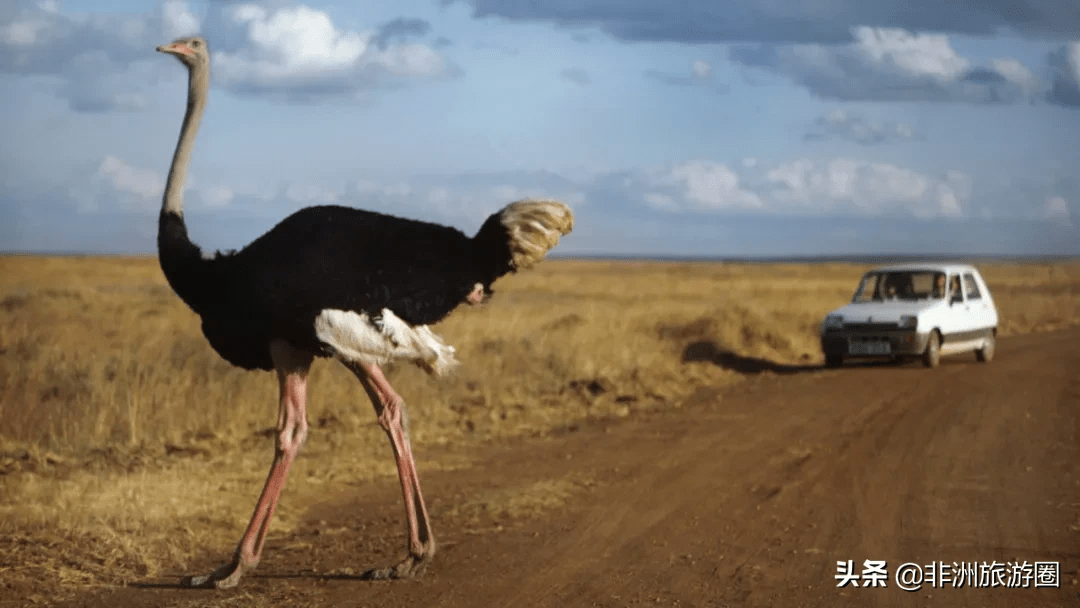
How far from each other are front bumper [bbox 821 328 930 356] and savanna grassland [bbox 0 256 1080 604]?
1.41 meters

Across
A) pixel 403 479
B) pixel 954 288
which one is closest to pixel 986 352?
pixel 954 288

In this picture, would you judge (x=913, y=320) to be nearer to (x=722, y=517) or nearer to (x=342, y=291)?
(x=722, y=517)

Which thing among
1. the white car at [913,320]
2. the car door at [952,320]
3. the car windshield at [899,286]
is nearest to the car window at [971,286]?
the white car at [913,320]

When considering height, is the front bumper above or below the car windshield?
below

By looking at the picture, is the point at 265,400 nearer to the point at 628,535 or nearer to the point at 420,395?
the point at 420,395

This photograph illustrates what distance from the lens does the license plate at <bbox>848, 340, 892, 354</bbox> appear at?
18.2 m

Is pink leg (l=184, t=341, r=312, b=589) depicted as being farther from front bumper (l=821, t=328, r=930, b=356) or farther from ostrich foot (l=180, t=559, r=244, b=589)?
front bumper (l=821, t=328, r=930, b=356)

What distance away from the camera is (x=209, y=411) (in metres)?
12.7

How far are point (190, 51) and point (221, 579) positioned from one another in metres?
3.20

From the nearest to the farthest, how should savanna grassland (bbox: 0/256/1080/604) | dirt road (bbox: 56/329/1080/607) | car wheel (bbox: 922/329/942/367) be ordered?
dirt road (bbox: 56/329/1080/607)
savanna grassland (bbox: 0/256/1080/604)
car wheel (bbox: 922/329/942/367)

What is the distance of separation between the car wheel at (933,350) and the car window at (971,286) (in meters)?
1.72

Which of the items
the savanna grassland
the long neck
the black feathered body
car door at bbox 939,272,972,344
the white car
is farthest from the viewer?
car door at bbox 939,272,972,344

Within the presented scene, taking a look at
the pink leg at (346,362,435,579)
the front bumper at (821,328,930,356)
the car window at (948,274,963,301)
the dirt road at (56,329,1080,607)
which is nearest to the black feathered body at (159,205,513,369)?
the pink leg at (346,362,435,579)

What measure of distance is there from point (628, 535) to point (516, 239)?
2255mm
